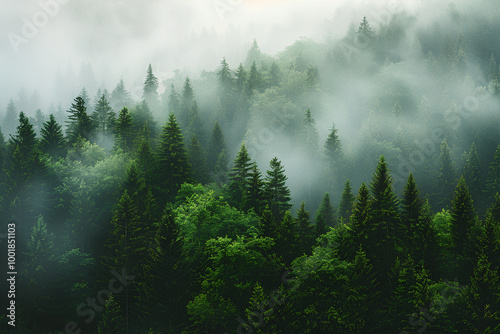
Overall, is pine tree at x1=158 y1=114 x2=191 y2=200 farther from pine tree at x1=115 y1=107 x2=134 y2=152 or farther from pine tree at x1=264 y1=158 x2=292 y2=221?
pine tree at x1=264 y1=158 x2=292 y2=221

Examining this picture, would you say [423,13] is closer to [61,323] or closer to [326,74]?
[326,74]

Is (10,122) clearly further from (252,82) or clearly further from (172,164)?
(172,164)

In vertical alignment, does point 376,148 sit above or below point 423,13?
below

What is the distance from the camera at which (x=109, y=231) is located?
53.2m

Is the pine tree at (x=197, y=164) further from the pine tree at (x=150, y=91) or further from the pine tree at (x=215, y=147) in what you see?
the pine tree at (x=150, y=91)

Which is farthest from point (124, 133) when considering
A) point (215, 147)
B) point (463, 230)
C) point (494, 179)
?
point (494, 179)

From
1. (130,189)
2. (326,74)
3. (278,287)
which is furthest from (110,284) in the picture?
(326,74)

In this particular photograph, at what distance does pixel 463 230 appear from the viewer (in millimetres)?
48750

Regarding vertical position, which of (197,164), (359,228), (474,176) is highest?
(197,164)

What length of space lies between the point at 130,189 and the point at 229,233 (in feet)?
56.1

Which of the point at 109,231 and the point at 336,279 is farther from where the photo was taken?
the point at 109,231

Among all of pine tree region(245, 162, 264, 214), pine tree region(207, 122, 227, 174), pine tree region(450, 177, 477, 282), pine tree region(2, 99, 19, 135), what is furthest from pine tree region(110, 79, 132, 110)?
pine tree region(450, 177, 477, 282)

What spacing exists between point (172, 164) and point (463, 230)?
38.4 m

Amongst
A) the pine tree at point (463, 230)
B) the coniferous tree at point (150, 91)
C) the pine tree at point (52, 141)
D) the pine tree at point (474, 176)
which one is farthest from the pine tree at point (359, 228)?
the coniferous tree at point (150, 91)
